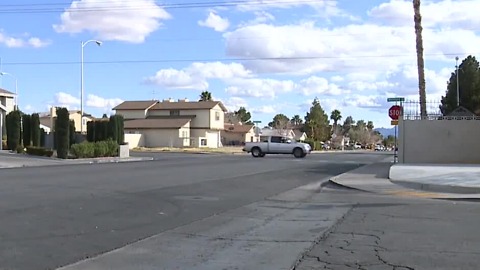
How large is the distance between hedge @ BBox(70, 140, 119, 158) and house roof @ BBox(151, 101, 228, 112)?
4411 cm

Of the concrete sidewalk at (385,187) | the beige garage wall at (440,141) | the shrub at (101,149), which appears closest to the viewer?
the concrete sidewalk at (385,187)

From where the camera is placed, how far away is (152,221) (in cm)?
1183

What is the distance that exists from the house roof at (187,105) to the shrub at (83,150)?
46.7m

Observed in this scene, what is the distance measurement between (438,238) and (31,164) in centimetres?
2825

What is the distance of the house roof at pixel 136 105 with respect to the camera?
93131 millimetres

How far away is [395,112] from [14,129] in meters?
31.1

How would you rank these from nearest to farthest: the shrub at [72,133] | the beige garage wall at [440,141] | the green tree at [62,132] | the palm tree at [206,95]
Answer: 1. the beige garage wall at [440,141]
2. the green tree at [62,132]
3. the shrub at [72,133]
4. the palm tree at [206,95]

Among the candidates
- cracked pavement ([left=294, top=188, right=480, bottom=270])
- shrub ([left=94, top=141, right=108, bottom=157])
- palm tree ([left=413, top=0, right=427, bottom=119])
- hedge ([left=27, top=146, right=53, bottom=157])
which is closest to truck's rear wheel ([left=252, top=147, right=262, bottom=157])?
shrub ([left=94, top=141, right=108, bottom=157])

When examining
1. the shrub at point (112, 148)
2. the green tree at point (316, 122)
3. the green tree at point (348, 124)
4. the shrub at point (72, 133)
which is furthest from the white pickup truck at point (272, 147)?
the green tree at point (348, 124)

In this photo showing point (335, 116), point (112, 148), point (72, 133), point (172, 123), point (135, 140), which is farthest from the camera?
point (335, 116)

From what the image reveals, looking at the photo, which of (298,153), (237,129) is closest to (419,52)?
(298,153)

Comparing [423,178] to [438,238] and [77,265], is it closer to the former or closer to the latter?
[438,238]

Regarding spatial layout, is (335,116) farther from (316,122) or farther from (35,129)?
(35,129)

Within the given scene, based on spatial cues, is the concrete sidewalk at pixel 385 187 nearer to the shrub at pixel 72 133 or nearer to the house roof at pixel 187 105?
the shrub at pixel 72 133
